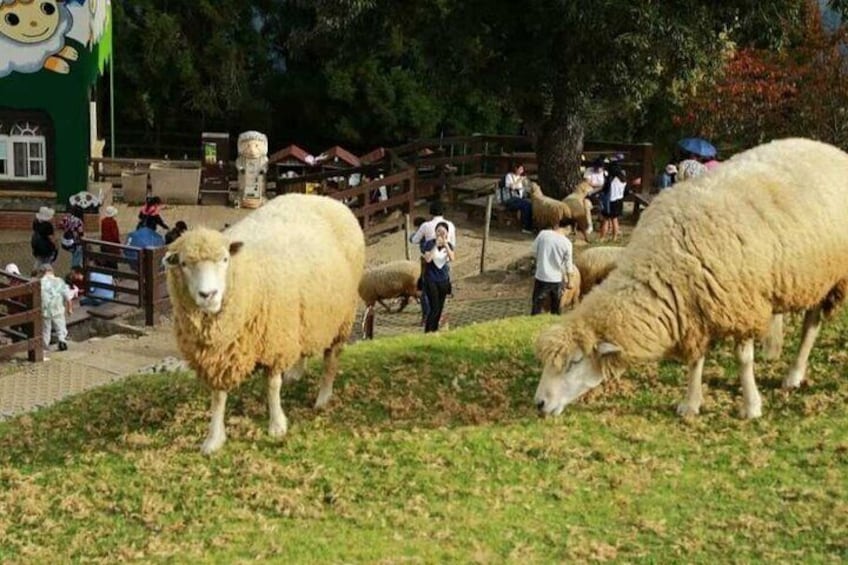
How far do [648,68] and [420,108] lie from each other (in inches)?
533

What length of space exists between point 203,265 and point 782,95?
60.3ft

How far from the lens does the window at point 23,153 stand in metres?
22.0

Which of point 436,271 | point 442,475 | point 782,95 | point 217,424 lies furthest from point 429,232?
point 782,95

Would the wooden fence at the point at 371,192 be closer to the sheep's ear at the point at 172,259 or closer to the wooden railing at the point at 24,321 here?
the wooden railing at the point at 24,321

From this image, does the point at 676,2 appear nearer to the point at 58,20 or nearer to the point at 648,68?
the point at 648,68

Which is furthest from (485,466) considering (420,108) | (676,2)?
(420,108)

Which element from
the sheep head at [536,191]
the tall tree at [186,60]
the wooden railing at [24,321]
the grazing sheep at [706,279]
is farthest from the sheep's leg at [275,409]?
the tall tree at [186,60]

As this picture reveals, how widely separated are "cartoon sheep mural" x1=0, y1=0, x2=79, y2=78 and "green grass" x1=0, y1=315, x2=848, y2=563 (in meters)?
14.1

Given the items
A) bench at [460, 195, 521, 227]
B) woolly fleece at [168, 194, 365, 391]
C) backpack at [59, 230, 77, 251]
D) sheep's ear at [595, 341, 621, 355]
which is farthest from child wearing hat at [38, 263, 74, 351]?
bench at [460, 195, 521, 227]

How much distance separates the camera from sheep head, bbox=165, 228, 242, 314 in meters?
7.12

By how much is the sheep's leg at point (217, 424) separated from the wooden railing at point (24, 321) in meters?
6.11

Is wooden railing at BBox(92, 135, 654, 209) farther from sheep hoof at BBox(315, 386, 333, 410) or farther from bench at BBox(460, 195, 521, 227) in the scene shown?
sheep hoof at BBox(315, 386, 333, 410)

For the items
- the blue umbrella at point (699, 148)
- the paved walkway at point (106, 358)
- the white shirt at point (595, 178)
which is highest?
the blue umbrella at point (699, 148)

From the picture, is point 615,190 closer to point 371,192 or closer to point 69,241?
point 371,192
